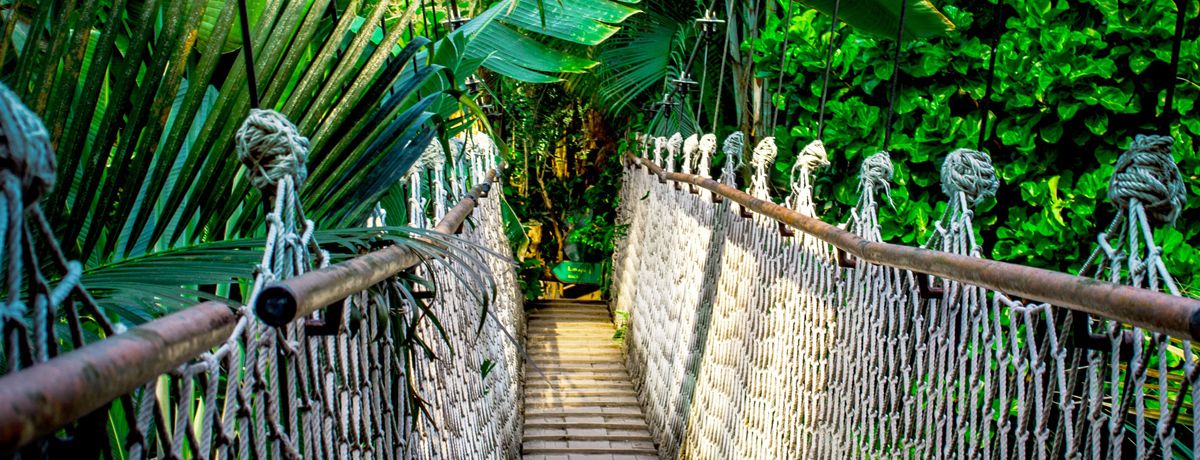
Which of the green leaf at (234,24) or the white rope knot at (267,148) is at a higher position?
the green leaf at (234,24)

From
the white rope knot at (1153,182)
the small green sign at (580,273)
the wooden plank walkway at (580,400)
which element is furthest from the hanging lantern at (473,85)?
the small green sign at (580,273)

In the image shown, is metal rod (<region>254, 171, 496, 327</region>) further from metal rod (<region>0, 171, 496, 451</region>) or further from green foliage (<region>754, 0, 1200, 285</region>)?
green foliage (<region>754, 0, 1200, 285</region>)

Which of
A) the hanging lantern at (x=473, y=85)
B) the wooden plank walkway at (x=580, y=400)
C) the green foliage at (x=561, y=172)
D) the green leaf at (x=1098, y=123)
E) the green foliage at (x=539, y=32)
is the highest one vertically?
the green foliage at (x=539, y=32)

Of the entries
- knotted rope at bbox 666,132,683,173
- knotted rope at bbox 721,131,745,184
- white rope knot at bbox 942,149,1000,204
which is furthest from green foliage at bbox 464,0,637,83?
white rope knot at bbox 942,149,1000,204

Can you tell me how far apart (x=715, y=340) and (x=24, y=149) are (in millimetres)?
2862

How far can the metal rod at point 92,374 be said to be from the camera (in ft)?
1.40

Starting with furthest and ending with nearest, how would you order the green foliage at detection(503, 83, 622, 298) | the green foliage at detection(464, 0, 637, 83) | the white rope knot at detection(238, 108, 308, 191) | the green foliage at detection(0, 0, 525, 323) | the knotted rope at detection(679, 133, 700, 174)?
the green foliage at detection(503, 83, 622, 298) → the knotted rope at detection(679, 133, 700, 174) → the green foliage at detection(464, 0, 637, 83) → the green foliage at detection(0, 0, 525, 323) → the white rope knot at detection(238, 108, 308, 191)

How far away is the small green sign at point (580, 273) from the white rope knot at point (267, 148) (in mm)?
7886

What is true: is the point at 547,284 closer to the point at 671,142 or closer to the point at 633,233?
the point at 633,233

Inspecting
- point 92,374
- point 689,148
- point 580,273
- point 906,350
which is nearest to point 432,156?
point 906,350

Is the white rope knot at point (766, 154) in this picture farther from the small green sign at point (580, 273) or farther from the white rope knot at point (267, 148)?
the small green sign at point (580, 273)

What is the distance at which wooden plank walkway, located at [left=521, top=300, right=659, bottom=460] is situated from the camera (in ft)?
13.9

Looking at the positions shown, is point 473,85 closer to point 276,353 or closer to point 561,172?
point 276,353

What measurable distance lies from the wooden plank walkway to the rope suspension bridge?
0.89 meters
